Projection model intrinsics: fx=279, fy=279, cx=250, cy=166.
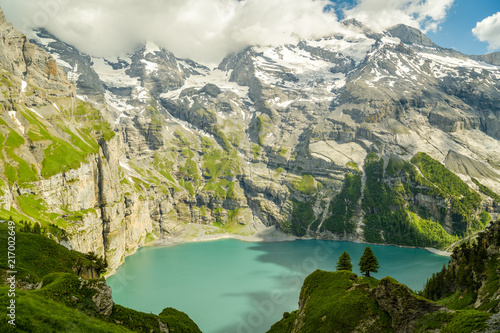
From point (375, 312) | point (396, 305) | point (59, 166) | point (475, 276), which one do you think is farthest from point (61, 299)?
point (59, 166)

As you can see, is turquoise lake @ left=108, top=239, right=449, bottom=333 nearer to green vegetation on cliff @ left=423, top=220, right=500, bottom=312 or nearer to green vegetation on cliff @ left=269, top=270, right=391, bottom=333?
green vegetation on cliff @ left=269, top=270, right=391, bottom=333

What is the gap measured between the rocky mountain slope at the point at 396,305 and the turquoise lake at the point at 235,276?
3979cm

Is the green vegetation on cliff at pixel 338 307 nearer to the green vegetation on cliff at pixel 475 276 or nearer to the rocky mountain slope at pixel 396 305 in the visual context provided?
the rocky mountain slope at pixel 396 305

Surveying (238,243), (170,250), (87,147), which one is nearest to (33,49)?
(87,147)

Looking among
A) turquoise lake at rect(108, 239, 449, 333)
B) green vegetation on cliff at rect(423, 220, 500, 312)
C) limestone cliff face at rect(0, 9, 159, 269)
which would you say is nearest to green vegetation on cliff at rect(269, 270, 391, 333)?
green vegetation on cliff at rect(423, 220, 500, 312)

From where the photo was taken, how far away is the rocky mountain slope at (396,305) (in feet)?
77.9

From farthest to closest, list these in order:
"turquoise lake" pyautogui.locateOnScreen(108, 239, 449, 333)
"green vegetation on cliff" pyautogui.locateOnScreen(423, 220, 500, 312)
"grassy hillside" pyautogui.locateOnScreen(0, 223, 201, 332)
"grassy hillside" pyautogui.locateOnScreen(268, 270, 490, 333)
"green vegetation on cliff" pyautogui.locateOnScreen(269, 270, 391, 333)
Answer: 1. "turquoise lake" pyautogui.locateOnScreen(108, 239, 449, 333)
2. "green vegetation on cliff" pyautogui.locateOnScreen(423, 220, 500, 312)
3. "green vegetation on cliff" pyautogui.locateOnScreen(269, 270, 391, 333)
4. "grassy hillside" pyautogui.locateOnScreen(268, 270, 490, 333)
5. "grassy hillside" pyautogui.locateOnScreen(0, 223, 201, 332)

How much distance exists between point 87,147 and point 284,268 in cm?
12319

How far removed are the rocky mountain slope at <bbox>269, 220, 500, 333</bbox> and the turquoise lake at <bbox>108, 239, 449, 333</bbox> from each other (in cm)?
3979

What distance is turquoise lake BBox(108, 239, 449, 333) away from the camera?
83812 mm

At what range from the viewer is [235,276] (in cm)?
11838

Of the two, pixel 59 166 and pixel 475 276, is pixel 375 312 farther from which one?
pixel 59 166

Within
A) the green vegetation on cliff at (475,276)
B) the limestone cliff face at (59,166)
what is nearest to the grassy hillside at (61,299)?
the green vegetation on cliff at (475,276)

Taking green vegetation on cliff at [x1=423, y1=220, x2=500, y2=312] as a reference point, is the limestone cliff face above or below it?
above
